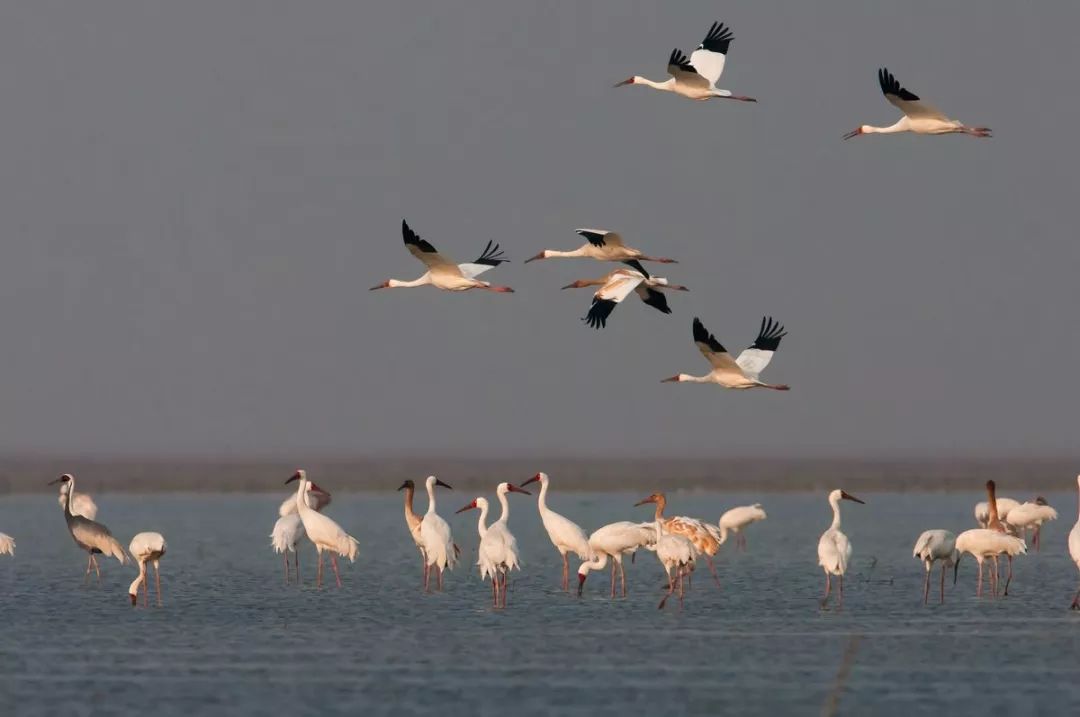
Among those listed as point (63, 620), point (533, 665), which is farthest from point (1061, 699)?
point (63, 620)

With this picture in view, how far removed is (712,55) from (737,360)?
3780 mm

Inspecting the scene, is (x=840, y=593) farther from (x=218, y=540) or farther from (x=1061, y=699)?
(x=218, y=540)

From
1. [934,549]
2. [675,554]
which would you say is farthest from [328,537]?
[934,549]

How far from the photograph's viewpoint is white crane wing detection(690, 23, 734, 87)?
24.8m

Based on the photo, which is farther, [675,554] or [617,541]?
[617,541]

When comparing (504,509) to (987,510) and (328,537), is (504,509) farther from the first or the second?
(987,510)

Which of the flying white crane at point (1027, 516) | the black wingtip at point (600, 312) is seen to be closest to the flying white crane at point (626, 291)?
the black wingtip at point (600, 312)

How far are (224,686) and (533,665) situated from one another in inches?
105

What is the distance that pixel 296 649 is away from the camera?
18.6 meters

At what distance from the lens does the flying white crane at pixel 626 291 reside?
21984 millimetres

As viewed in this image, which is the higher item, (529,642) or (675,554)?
(675,554)

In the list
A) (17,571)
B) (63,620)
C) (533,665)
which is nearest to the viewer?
(533,665)

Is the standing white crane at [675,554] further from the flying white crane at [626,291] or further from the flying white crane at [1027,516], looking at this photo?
the flying white crane at [1027,516]

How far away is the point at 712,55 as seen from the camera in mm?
25188
